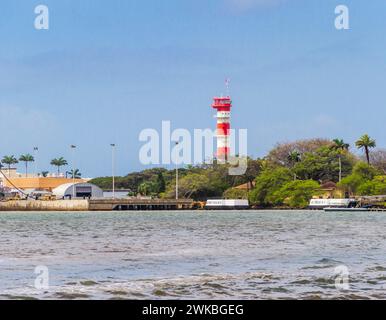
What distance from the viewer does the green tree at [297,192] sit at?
140 m

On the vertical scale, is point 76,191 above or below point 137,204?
above

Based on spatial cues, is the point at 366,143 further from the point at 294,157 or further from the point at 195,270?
the point at 195,270

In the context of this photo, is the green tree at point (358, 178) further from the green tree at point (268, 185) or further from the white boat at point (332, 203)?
the green tree at point (268, 185)

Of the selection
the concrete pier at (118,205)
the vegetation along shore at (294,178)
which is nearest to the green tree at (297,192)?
the vegetation along shore at (294,178)

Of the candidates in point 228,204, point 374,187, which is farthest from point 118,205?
point 374,187

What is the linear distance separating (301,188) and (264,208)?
9.18 meters

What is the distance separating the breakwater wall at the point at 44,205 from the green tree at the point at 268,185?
30.0m

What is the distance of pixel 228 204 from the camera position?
145125mm

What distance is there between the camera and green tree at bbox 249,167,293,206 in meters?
144

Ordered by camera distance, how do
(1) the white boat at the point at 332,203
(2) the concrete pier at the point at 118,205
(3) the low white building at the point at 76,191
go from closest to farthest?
1. (1) the white boat at the point at 332,203
2. (2) the concrete pier at the point at 118,205
3. (3) the low white building at the point at 76,191

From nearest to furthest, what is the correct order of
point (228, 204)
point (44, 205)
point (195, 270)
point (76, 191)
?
point (195, 270), point (228, 204), point (44, 205), point (76, 191)

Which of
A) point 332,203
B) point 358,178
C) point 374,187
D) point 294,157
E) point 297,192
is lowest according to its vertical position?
point 332,203

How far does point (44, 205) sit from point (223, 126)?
38036mm

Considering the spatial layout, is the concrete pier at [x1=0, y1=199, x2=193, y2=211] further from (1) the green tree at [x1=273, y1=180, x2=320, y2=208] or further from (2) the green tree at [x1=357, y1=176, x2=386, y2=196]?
(2) the green tree at [x1=357, y1=176, x2=386, y2=196]
